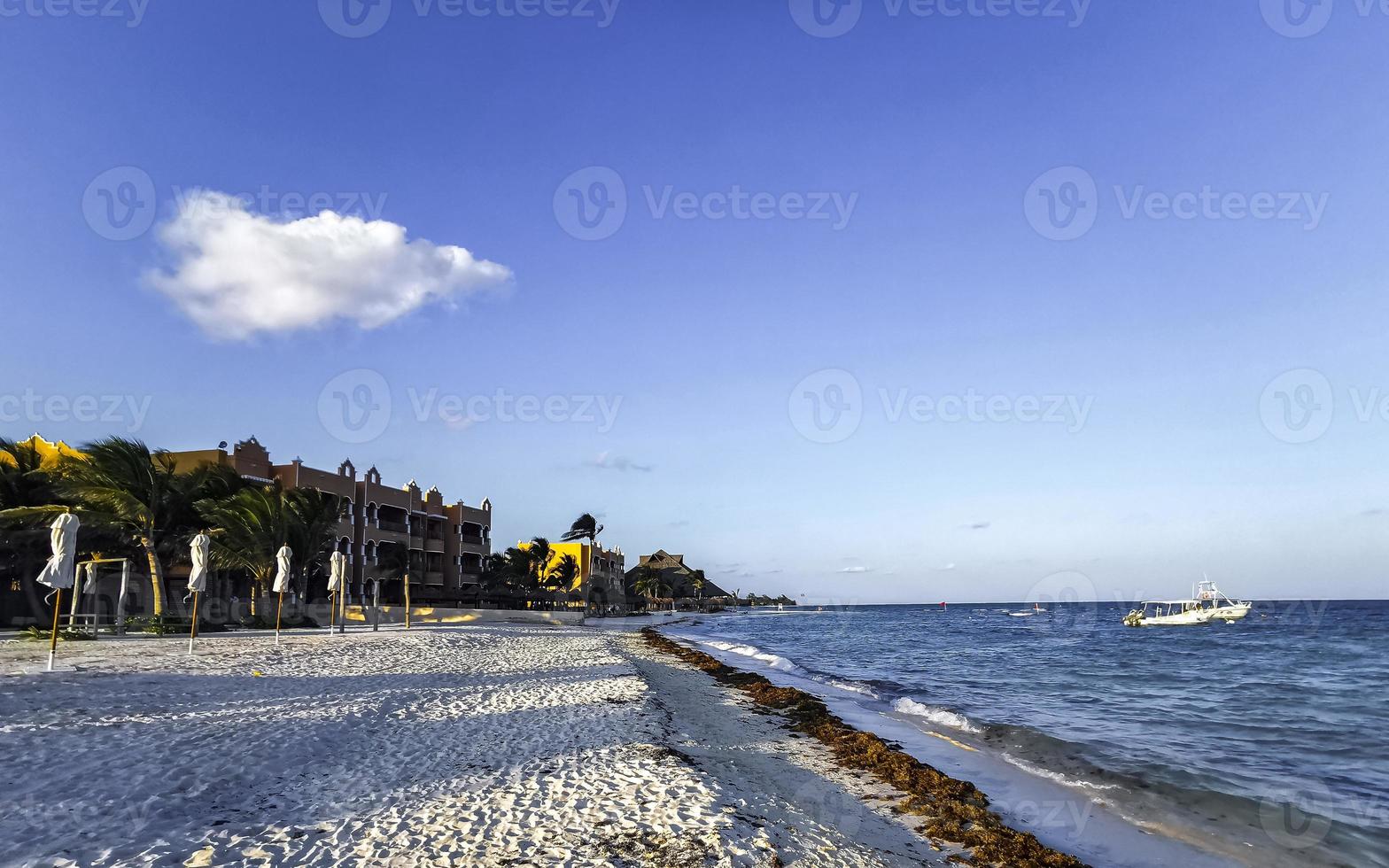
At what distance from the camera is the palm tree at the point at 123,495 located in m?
25.9

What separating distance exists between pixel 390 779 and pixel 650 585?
106529 mm

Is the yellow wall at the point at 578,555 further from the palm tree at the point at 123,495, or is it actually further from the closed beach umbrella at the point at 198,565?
the closed beach umbrella at the point at 198,565

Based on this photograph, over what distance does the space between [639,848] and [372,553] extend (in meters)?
50.1

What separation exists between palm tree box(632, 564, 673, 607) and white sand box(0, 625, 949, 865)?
97.3 metres

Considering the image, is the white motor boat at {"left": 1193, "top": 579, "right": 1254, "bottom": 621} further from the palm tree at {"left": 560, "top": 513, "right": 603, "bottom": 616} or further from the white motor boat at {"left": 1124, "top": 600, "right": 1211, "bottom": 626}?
the palm tree at {"left": 560, "top": 513, "right": 603, "bottom": 616}

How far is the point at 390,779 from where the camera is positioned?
832 cm

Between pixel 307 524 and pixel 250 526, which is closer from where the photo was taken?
pixel 250 526

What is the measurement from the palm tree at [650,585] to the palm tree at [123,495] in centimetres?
8447

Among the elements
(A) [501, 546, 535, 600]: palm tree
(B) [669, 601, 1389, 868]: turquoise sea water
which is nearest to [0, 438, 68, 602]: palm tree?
(B) [669, 601, 1389, 868]: turquoise sea water

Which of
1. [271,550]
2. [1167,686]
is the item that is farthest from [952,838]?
[271,550]

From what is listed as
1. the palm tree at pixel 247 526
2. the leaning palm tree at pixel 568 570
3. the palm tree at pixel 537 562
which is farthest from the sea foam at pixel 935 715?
the leaning palm tree at pixel 568 570

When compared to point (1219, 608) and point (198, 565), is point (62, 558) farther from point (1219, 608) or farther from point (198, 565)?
point (1219, 608)

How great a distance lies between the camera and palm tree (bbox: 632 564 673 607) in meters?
111

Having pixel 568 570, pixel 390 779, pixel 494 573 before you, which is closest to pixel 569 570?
pixel 568 570
